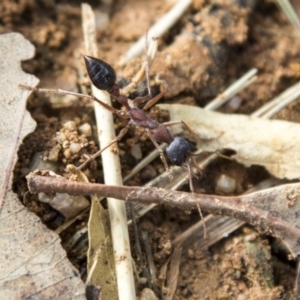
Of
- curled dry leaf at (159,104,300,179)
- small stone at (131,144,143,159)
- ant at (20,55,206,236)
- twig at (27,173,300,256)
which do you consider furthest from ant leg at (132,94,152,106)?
twig at (27,173,300,256)

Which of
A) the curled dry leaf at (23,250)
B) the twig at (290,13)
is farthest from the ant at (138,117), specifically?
the twig at (290,13)

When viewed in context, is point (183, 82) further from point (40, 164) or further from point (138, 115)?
point (40, 164)

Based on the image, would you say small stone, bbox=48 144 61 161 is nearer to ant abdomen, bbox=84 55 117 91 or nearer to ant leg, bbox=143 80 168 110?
ant abdomen, bbox=84 55 117 91

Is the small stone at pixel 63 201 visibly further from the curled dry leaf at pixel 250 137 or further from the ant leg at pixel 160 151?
the curled dry leaf at pixel 250 137

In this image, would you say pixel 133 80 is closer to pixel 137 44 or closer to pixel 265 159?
pixel 137 44

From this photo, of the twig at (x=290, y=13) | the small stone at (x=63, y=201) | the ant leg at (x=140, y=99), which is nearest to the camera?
the small stone at (x=63, y=201)

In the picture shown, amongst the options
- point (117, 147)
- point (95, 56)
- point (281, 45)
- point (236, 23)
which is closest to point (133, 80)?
point (95, 56)

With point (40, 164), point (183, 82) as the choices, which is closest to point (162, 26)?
point (183, 82)
